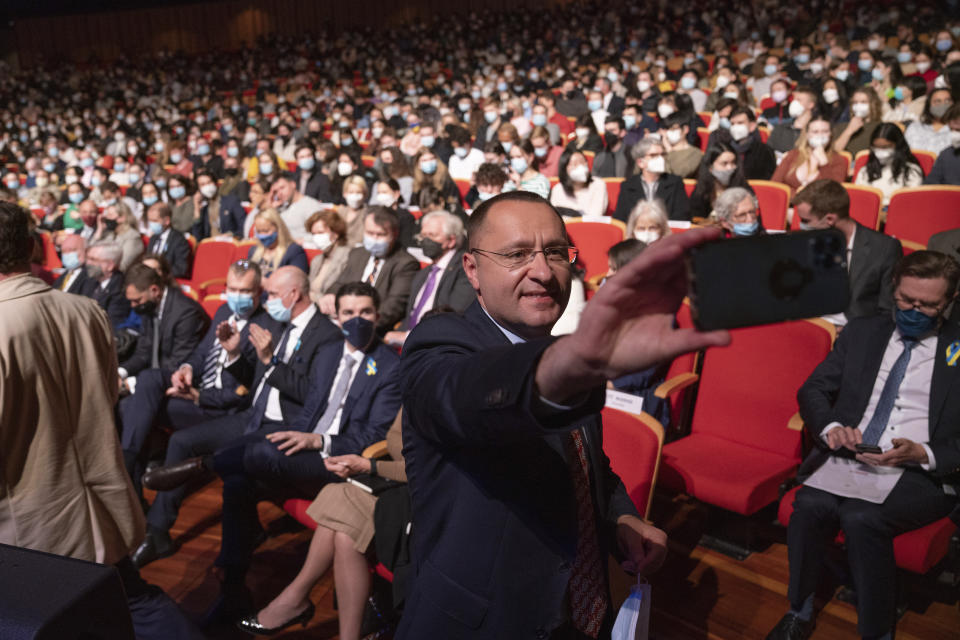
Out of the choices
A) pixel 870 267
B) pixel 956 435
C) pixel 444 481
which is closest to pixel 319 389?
pixel 444 481

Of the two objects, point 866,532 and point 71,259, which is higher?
point 71,259

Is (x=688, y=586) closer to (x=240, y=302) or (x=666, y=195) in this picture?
(x=240, y=302)

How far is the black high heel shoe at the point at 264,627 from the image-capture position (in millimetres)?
2281

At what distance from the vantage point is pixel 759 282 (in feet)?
1.86

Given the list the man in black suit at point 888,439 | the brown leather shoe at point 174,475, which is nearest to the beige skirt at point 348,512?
the brown leather shoe at point 174,475

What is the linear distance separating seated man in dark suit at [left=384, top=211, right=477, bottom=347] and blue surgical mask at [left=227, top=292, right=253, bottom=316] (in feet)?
2.47

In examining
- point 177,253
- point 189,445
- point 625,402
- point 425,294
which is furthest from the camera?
point 177,253

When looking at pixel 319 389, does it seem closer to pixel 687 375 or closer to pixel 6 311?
pixel 6 311

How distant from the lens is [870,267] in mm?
3322

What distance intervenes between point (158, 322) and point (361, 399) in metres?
1.65

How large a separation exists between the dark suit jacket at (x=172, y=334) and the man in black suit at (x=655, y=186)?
10.4 feet

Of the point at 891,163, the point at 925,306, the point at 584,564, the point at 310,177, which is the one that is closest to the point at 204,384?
the point at 584,564

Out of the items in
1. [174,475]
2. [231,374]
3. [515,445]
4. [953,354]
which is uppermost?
[515,445]

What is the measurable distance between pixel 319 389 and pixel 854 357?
6.23 feet
